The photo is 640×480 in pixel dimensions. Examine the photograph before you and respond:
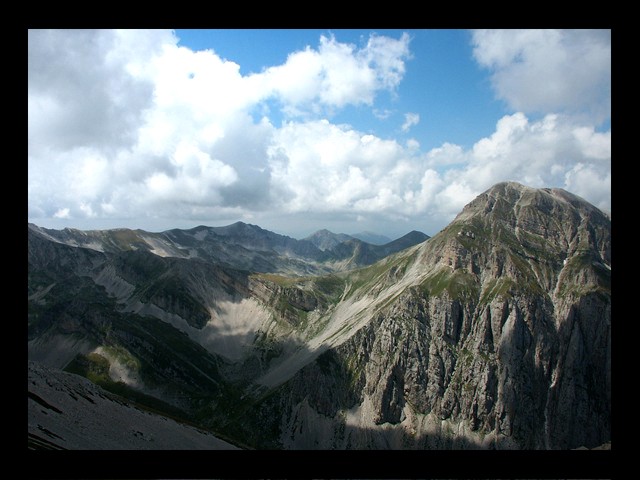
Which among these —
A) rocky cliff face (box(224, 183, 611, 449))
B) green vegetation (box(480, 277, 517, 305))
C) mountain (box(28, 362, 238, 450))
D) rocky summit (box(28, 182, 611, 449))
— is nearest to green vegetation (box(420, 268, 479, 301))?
rocky cliff face (box(224, 183, 611, 449))

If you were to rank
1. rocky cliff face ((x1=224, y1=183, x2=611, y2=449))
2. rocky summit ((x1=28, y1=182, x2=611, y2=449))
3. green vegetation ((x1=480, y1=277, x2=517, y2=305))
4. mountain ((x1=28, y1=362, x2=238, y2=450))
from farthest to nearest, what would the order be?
green vegetation ((x1=480, y1=277, x2=517, y2=305)) → rocky summit ((x1=28, y1=182, x2=611, y2=449)) → rocky cliff face ((x1=224, y1=183, x2=611, y2=449)) → mountain ((x1=28, y1=362, x2=238, y2=450))

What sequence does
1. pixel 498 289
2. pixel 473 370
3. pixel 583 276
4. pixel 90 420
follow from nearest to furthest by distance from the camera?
pixel 90 420
pixel 473 370
pixel 498 289
pixel 583 276

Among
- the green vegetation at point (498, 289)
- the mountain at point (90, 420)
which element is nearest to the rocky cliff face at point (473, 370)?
the green vegetation at point (498, 289)

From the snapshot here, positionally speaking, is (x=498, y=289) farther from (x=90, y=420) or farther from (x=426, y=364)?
(x=90, y=420)

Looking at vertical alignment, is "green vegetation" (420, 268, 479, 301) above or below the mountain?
above

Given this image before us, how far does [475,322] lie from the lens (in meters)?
145

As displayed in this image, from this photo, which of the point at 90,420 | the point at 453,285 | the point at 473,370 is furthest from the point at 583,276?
the point at 90,420

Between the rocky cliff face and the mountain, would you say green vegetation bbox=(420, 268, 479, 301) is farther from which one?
the mountain

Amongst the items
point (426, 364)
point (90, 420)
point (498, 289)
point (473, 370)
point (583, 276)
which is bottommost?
point (473, 370)

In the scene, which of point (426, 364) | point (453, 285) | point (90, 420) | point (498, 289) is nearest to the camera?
point (90, 420)

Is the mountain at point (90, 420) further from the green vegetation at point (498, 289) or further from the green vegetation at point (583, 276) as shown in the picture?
the green vegetation at point (583, 276)

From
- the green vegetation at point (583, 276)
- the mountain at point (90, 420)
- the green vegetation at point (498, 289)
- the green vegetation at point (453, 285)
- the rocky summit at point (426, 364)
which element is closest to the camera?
the mountain at point (90, 420)

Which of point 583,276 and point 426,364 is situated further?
point 583,276

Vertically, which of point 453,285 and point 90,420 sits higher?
point 453,285
